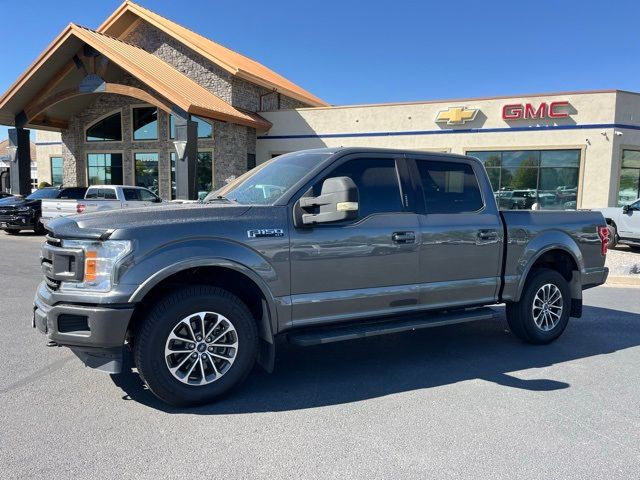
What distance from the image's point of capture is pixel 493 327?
21.0 feet

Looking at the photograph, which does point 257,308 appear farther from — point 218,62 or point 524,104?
point 218,62

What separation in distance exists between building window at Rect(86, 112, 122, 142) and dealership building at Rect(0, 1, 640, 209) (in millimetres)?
51

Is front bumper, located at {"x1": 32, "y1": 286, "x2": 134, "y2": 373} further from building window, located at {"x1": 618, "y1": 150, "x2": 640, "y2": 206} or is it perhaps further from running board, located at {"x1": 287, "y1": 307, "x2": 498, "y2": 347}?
building window, located at {"x1": 618, "y1": 150, "x2": 640, "y2": 206}

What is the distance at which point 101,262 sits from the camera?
3512 millimetres

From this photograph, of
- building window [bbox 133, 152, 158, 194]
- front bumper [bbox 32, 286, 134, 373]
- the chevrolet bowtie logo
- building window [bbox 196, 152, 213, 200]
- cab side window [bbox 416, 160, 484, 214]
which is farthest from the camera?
building window [bbox 133, 152, 158, 194]

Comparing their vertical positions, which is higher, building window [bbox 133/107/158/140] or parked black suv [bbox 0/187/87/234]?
building window [bbox 133/107/158/140]

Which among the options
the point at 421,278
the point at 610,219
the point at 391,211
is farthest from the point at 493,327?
the point at 610,219

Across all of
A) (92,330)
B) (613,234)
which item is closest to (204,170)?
(613,234)

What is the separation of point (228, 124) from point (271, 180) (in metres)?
18.4

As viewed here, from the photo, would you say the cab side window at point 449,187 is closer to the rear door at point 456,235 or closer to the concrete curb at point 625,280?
the rear door at point 456,235

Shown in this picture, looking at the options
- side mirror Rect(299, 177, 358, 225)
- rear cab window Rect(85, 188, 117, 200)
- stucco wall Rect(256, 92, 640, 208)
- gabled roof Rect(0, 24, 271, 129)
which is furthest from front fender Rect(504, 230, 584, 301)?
stucco wall Rect(256, 92, 640, 208)

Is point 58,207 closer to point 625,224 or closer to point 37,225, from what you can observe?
point 37,225

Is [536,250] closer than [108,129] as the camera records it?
Yes

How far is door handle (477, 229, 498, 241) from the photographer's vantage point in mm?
5008
